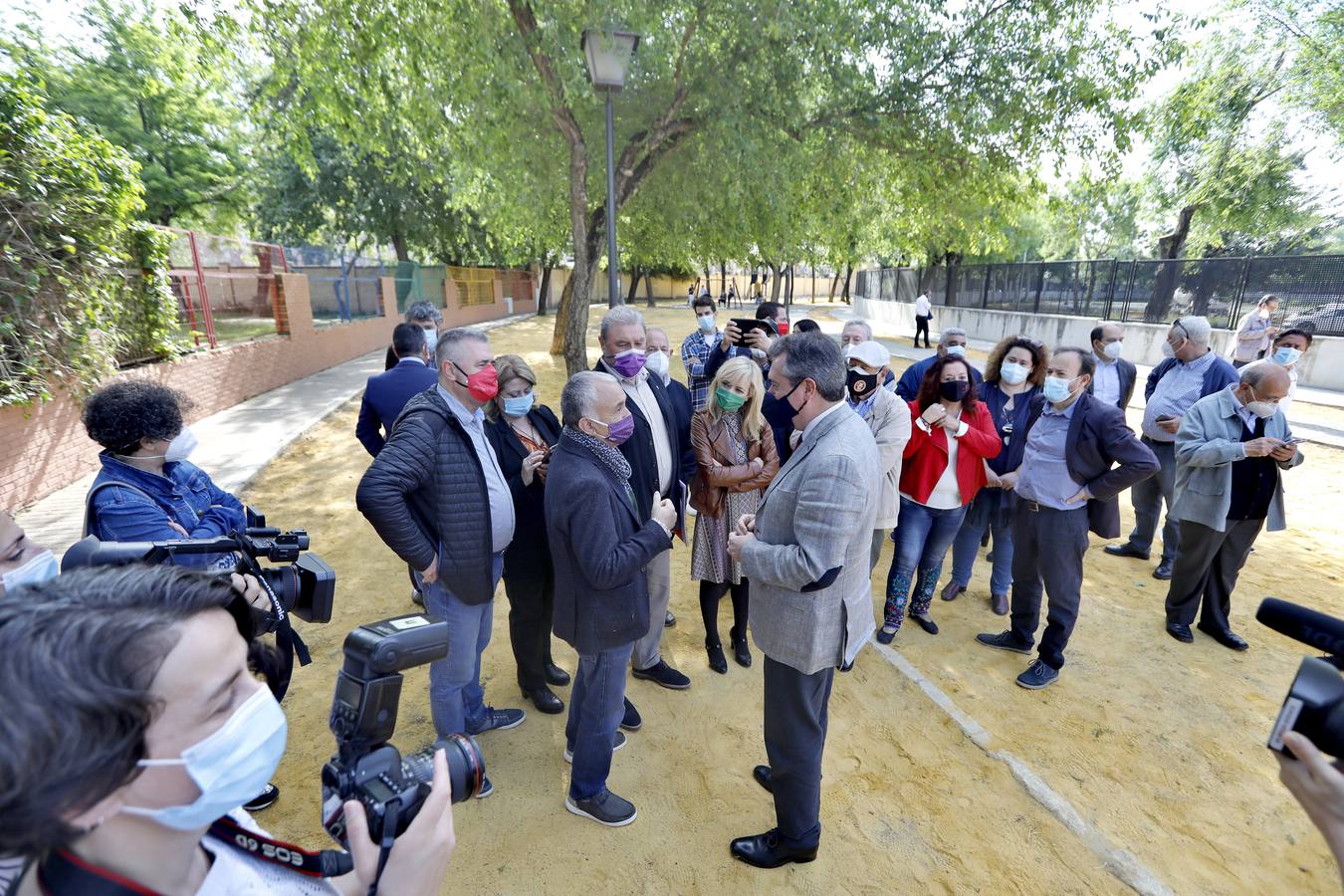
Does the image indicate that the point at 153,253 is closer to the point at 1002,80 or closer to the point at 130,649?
the point at 130,649

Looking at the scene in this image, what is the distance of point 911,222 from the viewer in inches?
430

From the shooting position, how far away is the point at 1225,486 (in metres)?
3.89

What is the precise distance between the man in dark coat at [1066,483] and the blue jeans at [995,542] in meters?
0.62

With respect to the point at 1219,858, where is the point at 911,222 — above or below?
above

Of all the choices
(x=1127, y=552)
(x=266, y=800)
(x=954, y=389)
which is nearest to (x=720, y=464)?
(x=954, y=389)

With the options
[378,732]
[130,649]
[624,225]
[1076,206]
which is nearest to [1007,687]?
[378,732]

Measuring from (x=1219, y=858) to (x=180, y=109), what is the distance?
2354 centimetres

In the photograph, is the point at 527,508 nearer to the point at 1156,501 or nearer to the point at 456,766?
the point at 456,766

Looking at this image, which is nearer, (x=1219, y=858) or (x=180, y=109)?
(x=1219, y=858)

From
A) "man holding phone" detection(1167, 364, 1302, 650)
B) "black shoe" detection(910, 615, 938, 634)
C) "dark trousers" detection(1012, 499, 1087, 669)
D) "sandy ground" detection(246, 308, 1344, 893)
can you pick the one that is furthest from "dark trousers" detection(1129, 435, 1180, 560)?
"black shoe" detection(910, 615, 938, 634)

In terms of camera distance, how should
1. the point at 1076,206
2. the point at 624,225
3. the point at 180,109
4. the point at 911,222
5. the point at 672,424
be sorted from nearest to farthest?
the point at 672,424
the point at 1076,206
the point at 911,222
the point at 624,225
the point at 180,109

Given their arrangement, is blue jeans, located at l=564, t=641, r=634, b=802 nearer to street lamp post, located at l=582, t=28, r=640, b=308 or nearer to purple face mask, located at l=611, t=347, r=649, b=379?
purple face mask, located at l=611, t=347, r=649, b=379

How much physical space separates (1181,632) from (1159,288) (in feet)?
51.7

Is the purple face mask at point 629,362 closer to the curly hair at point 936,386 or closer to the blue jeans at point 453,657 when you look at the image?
the blue jeans at point 453,657
